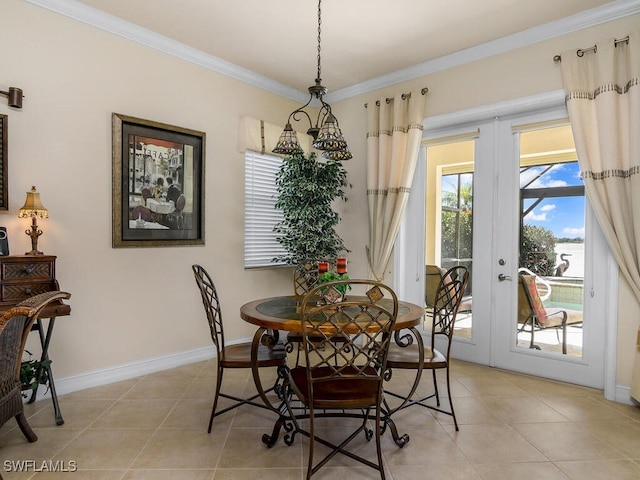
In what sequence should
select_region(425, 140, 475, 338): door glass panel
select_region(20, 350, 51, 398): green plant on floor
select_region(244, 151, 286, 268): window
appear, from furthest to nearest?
select_region(244, 151, 286, 268): window, select_region(425, 140, 475, 338): door glass panel, select_region(20, 350, 51, 398): green plant on floor

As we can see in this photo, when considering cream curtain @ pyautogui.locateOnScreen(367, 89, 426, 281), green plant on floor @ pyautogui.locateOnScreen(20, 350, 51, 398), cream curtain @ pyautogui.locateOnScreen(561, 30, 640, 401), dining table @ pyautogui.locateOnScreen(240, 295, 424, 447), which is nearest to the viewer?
dining table @ pyautogui.locateOnScreen(240, 295, 424, 447)

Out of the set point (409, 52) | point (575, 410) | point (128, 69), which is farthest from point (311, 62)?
point (575, 410)

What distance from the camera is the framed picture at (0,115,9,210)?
265 centimetres

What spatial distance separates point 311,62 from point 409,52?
99 cm

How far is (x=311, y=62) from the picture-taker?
3984 millimetres

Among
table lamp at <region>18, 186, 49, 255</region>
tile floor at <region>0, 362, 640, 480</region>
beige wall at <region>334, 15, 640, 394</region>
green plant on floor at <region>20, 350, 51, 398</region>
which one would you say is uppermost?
beige wall at <region>334, 15, 640, 394</region>

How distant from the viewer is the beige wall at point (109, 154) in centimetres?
284

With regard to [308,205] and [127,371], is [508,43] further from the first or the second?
[127,371]

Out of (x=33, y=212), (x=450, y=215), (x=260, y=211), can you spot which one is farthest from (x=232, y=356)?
(x=450, y=215)

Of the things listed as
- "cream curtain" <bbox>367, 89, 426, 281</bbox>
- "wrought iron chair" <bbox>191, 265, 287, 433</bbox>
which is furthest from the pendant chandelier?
"cream curtain" <bbox>367, 89, 426, 281</bbox>

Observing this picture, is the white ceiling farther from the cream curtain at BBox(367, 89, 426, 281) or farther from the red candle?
the red candle

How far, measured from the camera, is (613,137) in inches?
115

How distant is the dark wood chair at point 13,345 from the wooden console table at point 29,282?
31 cm

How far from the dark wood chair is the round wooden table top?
1095 millimetres
